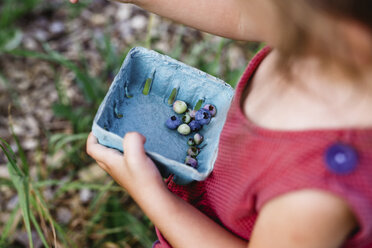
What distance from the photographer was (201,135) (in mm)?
803

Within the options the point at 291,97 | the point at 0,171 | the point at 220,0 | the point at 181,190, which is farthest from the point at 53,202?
the point at 291,97

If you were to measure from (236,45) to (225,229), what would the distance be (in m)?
1.35

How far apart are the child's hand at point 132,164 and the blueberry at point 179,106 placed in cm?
16

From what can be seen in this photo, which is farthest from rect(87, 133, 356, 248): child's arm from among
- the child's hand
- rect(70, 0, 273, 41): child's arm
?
rect(70, 0, 273, 41): child's arm

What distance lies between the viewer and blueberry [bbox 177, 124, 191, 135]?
2.56 ft

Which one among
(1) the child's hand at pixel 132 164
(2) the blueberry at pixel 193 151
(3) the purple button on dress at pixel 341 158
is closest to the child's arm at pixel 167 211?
(1) the child's hand at pixel 132 164

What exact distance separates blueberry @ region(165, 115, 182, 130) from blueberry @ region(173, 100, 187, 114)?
0.06 feet

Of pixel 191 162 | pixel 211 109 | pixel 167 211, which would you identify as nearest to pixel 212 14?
pixel 211 109

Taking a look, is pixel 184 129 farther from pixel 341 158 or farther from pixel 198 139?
pixel 341 158

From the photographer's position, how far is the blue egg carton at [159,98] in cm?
76

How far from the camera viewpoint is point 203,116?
0.78 m

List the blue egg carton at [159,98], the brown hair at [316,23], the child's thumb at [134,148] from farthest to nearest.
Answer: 1. the blue egg carton at [159,98]
2. the child's thumb at [134,148]
3. the brown hair at [316,23]

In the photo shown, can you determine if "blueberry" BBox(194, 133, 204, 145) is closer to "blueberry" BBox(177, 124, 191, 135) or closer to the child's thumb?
"blueberry" BBox(177, 124, 191, 135)

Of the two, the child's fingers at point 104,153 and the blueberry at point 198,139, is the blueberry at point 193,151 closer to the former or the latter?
the blueberry at point 198,139
